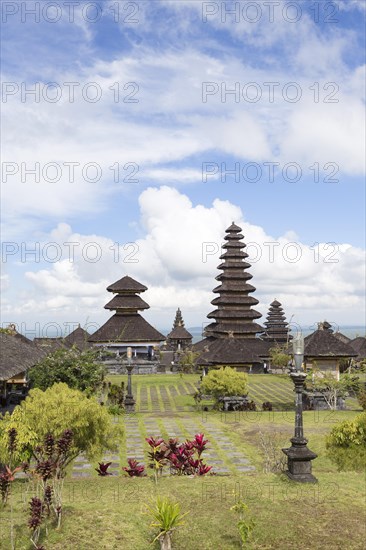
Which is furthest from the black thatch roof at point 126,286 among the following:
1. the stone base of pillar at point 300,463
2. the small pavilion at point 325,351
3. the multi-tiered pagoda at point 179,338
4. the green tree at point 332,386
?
the stone base of pillar at point 300,463

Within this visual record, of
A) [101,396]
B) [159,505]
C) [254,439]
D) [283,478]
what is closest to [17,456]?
[159,505]

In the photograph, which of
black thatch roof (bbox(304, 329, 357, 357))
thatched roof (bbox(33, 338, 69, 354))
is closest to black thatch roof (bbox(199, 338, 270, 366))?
black thatch roof (bbox(304, 329, 357, 357))

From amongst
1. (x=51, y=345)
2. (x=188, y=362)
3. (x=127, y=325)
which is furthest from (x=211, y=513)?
(x=127, y=325)

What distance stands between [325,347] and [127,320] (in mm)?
22968

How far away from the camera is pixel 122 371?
45469mm

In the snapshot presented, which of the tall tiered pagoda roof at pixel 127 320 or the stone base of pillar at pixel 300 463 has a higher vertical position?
the tall tiered pagoda roof at pixel 127 320

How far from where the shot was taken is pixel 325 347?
103 feet

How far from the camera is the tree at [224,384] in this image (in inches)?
1025

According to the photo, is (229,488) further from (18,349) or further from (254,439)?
(18,349)

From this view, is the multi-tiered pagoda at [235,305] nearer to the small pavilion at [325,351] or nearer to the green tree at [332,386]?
the small pavilion at [325,351]

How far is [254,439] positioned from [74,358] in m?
9.05

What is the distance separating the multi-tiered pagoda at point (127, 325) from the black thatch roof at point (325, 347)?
62.0 feet

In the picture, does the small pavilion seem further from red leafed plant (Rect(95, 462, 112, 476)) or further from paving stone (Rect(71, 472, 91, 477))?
red leafed plant (Rect(95, 462, 112, 476))

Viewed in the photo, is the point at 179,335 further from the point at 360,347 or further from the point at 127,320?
the point at 360,347
